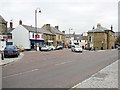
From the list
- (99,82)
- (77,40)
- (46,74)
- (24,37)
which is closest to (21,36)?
(24,37)

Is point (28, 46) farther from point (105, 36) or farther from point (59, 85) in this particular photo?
point (59, 85)

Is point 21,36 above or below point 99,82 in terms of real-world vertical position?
above

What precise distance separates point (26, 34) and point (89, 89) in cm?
5766

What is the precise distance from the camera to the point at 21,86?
8977 mm

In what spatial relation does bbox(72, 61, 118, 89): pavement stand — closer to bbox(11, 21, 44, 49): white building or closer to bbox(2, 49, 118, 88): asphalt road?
bbox(2, 49, 118, 88): asphalt road

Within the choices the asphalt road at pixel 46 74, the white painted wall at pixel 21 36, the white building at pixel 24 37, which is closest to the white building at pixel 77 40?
the white building at pixel 24 37

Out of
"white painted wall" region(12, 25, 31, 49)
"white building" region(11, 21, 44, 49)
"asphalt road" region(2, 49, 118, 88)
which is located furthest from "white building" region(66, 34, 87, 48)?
"asphalt road" region(2, 49, 118, 88)

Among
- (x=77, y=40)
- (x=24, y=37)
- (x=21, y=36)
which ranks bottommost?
(x=77, y=40)

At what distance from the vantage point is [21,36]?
6594 cm

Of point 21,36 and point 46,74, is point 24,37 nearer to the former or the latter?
point 21,36

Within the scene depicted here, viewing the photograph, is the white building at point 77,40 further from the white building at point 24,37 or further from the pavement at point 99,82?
the pavement at point 99,82

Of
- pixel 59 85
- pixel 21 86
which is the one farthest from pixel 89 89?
pixel 21 86

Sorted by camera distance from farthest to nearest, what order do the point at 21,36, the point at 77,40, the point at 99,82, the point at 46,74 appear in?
the point at 77,40
the point at 21,36
the point at 46,74
the point at 99,82

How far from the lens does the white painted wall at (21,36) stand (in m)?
64.6
